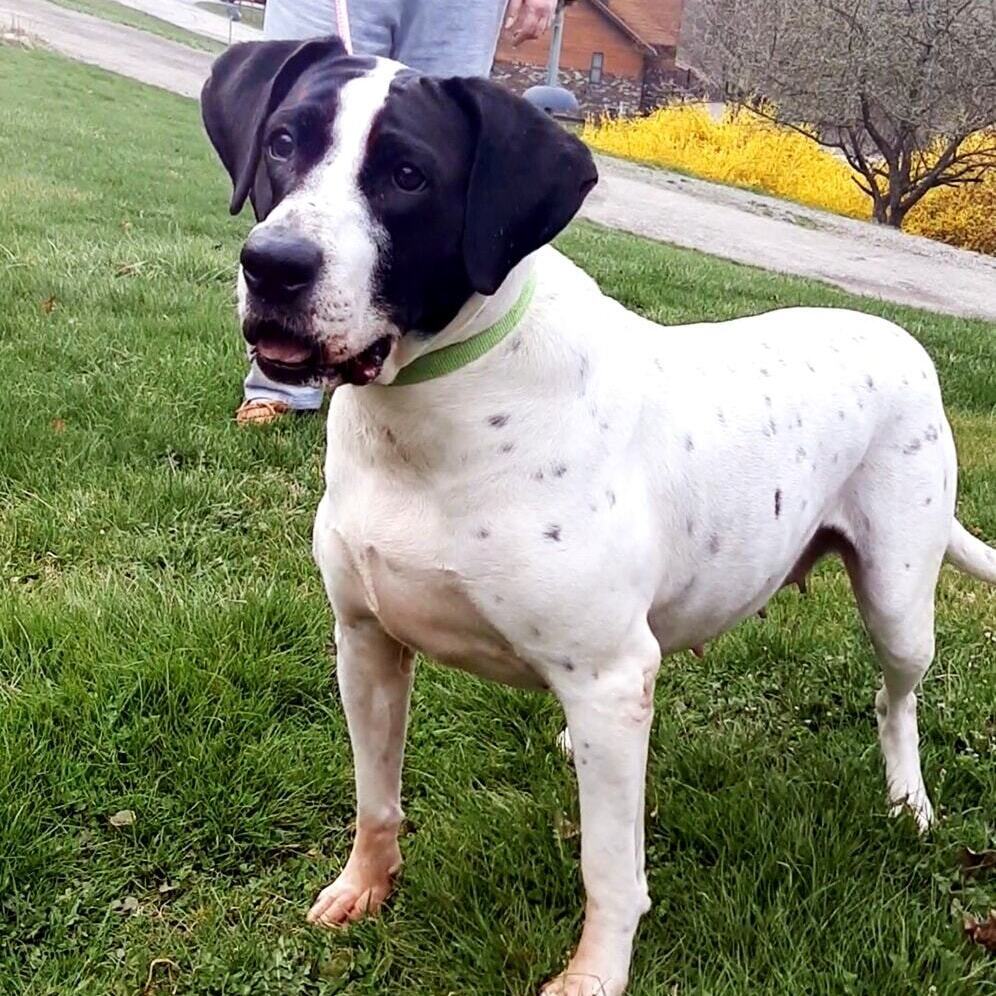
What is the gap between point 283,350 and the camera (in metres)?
1.83

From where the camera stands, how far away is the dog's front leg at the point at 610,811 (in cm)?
212

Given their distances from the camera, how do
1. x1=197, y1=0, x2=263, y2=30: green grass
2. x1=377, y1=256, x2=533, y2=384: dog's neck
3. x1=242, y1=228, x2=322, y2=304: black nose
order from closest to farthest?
x1=242, y1=228, x2=322, y2=304: black nose, x1=377, y1=256, x2=533, y2=384: dog's neck, x1=197, y1=0, x2=263, y2=30: green grass

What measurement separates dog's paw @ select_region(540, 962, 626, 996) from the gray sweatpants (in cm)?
202

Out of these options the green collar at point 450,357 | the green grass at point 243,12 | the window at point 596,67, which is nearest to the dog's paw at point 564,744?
the green collar at point 450,357

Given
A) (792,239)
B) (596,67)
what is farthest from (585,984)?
(596,67)

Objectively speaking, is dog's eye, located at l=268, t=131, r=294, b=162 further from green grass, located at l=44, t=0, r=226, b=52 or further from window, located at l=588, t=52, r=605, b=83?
window, located at l=588, t=52, r=605, b=83

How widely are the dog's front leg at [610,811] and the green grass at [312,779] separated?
0.10 meters

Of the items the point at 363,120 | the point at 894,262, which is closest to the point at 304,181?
the point at 363,120

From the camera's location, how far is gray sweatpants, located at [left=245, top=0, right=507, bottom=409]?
3.73 metres

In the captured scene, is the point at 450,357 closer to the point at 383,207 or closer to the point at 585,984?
the point at 383,207

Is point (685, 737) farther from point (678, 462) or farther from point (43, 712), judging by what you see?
point (43, 712)

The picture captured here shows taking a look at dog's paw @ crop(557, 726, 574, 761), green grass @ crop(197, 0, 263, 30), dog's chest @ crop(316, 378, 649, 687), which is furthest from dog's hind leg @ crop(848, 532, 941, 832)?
green grass @ crop(197, 0, 263, 30)

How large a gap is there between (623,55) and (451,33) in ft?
128

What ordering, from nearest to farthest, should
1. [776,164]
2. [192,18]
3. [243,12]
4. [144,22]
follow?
1. [776,164]
2. [144,22]
3. [192,18]
4. [243,12]
